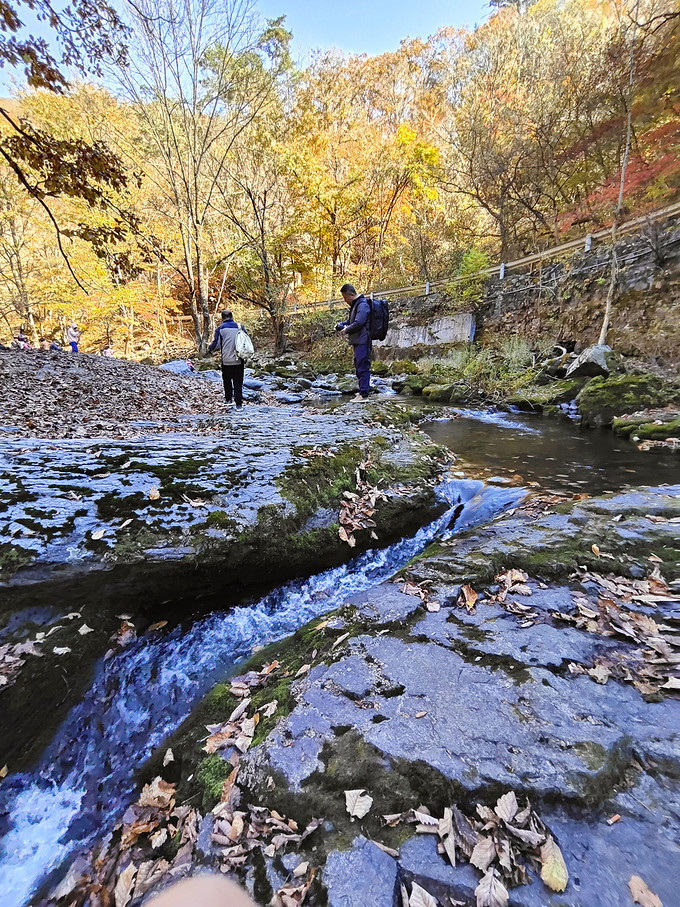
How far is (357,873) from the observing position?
129cm

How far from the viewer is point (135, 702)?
232cm

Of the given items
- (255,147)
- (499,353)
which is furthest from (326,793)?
(255,147)

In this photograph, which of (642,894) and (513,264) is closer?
(642,894)

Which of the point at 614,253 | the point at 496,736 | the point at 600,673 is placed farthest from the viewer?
the point at 614,253

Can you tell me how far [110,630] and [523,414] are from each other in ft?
34.5

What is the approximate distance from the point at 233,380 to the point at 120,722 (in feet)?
25.4

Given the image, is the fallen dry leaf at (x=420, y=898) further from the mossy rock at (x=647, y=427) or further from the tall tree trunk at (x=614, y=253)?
the tall tree trunk at (x=614, y=253)

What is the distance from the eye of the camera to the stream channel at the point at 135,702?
5.68 feet

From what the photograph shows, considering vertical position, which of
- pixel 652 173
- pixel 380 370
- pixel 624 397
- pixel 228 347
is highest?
pixel 652 173

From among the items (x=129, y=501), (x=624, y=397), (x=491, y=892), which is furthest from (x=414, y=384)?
(x=491, y=892)

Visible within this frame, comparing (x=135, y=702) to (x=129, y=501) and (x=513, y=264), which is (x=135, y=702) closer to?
(x=129, y=501)

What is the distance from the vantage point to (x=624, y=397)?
8586 mm

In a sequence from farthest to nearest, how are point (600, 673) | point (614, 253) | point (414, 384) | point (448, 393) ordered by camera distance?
point (414, 384)
point (448, 393)
point (614, 253)
point (600, 673)

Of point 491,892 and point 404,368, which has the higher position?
point 404,368
